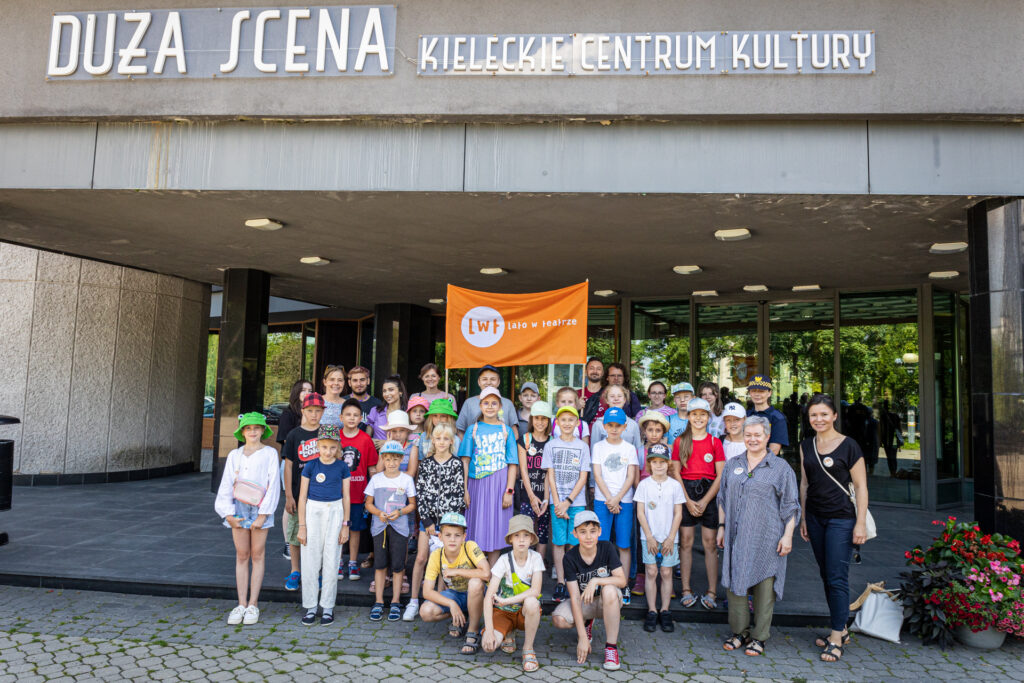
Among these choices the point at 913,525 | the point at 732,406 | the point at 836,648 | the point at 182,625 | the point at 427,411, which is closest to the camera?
the point at 836,648

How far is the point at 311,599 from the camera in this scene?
489 cm

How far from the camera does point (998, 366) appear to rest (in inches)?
210

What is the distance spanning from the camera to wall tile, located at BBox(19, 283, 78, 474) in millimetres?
10031

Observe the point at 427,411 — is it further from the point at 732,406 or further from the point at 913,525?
the point at 913,525

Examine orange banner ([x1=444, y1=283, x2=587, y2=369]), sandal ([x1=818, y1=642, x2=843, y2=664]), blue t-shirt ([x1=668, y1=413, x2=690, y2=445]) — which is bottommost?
sandal ([x1=818, y1=642, x2=843, y2=664])

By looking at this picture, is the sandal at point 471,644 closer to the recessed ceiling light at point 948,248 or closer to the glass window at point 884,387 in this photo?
the recessed ceiling light at point 948,248

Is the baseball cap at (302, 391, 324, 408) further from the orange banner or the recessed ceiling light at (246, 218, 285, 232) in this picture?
the recessed ceiling light at (246, 218, 285, 232)

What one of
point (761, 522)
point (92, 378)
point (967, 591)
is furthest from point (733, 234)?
point (92, 378)

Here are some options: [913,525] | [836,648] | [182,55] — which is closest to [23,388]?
[182,55]

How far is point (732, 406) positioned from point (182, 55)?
6005 mm

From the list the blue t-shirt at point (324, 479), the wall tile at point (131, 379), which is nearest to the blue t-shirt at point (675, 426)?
the blue t-shirt at point (324, 479)

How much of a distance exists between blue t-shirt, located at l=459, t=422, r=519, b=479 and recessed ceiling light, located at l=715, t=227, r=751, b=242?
3.45 m

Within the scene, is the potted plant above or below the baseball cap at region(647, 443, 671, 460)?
below

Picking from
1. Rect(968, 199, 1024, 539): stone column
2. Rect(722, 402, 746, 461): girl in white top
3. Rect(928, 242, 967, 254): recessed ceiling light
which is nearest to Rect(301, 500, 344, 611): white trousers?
Rect(722, 402, 746, 461): girl in white top
